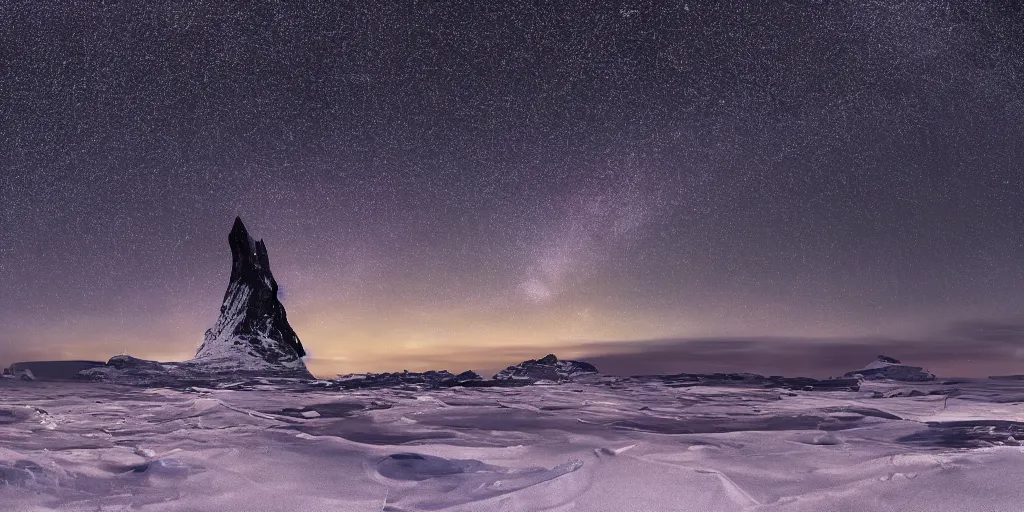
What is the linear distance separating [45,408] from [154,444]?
4294 mm

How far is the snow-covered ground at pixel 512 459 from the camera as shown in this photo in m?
3.41

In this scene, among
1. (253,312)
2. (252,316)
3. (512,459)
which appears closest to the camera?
(512,459)

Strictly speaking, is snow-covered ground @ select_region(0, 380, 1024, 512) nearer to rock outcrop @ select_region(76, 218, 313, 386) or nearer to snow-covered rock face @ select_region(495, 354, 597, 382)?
snow-covered rock face @ select_region(495, 354, 597, 382)

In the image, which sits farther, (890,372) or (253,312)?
(253,312)

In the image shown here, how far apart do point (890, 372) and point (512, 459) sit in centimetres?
1533

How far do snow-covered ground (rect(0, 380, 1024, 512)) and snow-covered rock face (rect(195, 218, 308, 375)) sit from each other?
124ft

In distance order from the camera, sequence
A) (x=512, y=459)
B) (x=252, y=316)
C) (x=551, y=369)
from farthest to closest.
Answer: (x=252, y=316) < (x=551, y=369) < (x=512, y=459)

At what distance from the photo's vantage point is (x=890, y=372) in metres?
15.2

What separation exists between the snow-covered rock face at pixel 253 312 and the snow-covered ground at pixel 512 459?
3780 centimetres

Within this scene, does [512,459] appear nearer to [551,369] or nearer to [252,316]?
[551,369]

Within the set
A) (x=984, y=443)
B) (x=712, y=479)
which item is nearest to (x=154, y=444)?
(x=712, y=479)

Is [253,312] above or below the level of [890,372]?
above

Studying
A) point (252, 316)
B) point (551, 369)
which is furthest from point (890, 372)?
point (252, 316)

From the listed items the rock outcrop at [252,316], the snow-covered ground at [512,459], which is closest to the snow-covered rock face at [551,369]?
the snow-covered ground at [512,459]
